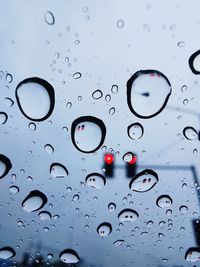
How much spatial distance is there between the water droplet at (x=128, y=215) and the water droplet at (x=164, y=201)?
245mm

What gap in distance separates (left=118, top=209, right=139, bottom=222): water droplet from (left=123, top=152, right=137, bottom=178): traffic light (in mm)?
322

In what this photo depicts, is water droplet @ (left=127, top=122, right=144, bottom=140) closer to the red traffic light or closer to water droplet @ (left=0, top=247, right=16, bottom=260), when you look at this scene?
the red traffic light

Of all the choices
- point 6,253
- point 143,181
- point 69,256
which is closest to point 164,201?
point 143,181

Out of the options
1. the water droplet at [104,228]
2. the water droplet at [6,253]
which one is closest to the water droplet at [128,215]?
the water droplet at [104,228]

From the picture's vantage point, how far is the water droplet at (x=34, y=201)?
211 cm

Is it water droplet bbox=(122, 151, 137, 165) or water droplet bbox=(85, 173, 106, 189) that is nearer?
water droplet bbox=(85, 173, 106, 189)

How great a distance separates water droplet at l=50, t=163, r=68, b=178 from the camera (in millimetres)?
2158

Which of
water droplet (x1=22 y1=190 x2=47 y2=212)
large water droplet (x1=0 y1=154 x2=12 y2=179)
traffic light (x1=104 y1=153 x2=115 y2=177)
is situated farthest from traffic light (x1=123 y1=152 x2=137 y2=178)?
large water droplet (x1=0 y1=154 x2=12 y2=179)

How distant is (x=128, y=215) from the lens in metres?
2.30

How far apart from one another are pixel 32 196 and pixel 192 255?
1531 millimetres

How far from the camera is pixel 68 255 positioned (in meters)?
2.13

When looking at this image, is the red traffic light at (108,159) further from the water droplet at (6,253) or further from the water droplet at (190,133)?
the water droplet at (6,253)

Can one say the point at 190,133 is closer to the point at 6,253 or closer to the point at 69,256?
the point at 69,256

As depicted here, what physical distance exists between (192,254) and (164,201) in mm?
517
